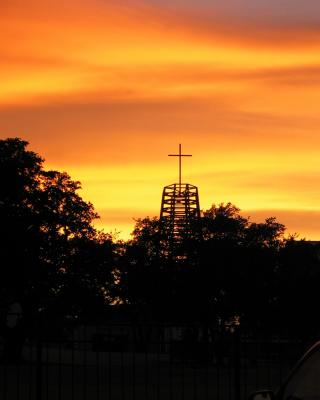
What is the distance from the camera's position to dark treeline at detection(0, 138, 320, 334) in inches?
2207

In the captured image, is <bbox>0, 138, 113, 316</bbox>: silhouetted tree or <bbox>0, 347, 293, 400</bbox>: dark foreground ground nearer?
<bbox>0, 347, 293, 400</bbox>: dark foreground ground

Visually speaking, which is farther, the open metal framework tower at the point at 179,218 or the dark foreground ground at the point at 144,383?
the open metal framework tower at the point at 179,218

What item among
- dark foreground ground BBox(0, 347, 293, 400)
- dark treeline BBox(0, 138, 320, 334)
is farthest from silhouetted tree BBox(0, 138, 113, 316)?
dark foreground ground BBox(0, 347, 293, 400)

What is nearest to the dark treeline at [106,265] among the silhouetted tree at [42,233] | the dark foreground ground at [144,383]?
the silhouetted tree at [42,233]

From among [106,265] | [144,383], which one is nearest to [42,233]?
[106,265]

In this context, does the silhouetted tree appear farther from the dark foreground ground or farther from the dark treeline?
the dark foreground ground

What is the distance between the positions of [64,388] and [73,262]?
26159 millimetres

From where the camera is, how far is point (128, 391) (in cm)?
3219

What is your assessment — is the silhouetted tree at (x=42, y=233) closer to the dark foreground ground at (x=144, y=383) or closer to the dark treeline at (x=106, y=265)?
the dark treeline at (x=106, y=265)

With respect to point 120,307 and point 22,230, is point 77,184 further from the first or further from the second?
point 120,307

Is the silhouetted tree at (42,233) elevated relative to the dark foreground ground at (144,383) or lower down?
elevated

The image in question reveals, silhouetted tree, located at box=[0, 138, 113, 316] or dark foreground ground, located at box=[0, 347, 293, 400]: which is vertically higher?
silhouetted tree, located at box=[0, 138, 113, 316]

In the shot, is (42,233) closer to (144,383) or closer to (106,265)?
(106,265)

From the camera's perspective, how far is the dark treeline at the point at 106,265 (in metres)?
56.1
